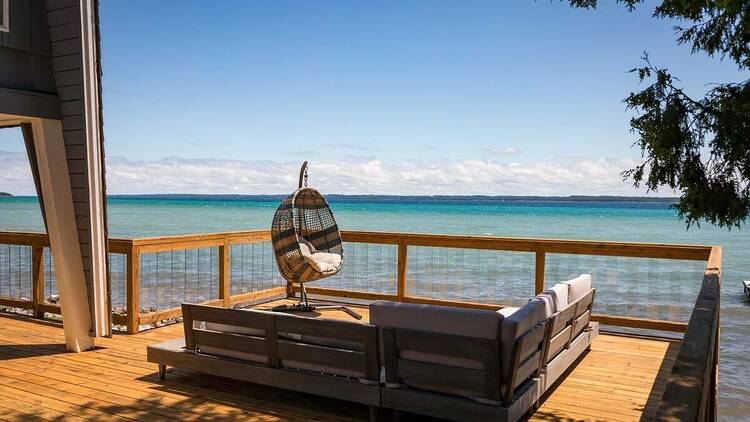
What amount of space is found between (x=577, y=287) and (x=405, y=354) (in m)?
1.78

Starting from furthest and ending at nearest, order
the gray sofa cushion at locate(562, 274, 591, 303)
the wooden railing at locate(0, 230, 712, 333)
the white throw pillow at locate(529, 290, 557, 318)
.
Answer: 1. the wooden railing at locate(0, 230, 712, 333)
2. the gray sofa cushion at locate(562, 274, 591, 303)
3. the white throw pillow at locate(529, 290, 557, 318)

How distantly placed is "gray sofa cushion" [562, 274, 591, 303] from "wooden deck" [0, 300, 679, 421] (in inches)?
23.7

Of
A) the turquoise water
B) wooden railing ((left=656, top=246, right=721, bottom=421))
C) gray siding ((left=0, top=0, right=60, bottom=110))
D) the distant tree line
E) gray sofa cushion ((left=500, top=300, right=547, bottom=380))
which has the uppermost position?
gray siding ((left=0, top=0, right=60, bottom=110))

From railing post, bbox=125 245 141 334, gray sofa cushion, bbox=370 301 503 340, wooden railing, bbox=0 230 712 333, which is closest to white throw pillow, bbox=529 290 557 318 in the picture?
gray sofa cushion, bbox=370 301 503 340

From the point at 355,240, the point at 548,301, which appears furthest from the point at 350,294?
the point at 548,301

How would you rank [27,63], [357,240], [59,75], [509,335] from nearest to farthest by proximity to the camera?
[509,335] < [27,63] < [59,75] < [357,240]

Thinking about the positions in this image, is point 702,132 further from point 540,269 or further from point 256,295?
point 256,295

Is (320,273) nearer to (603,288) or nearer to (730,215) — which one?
(730,215)

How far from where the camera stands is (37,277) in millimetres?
6598

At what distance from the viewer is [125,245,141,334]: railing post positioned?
584 cm

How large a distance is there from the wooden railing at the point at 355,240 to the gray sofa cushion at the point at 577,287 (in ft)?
4.00

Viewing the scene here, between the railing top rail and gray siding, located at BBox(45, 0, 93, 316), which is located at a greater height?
gray siding, located at BBox(45, 0, 93, 316)

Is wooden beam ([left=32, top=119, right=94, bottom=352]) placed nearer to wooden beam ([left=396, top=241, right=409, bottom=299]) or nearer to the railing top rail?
the railing top rail

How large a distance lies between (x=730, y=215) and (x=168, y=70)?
20.1 m
